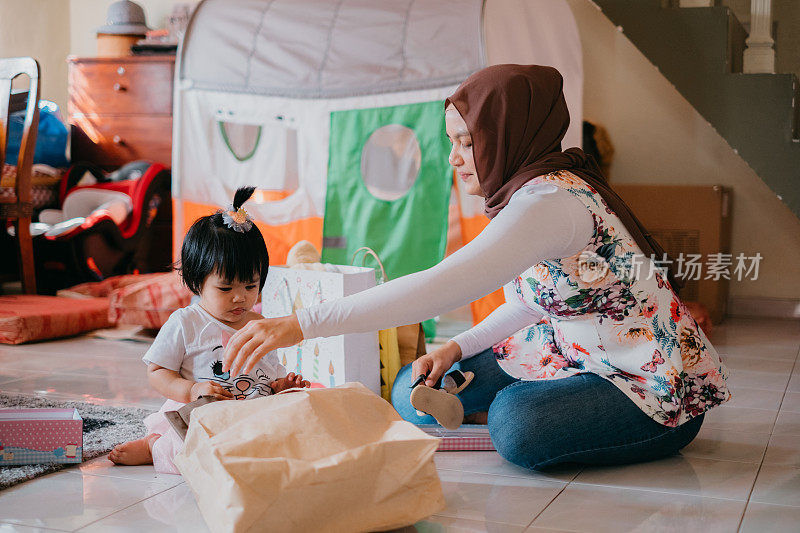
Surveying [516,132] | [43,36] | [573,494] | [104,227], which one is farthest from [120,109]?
[573,494]

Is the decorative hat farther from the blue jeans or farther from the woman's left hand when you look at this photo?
the woman's left hand

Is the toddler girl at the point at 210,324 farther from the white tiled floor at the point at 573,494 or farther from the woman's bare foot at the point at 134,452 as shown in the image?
the white tiled floor at the point at 573,494

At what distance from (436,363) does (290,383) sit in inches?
14.4

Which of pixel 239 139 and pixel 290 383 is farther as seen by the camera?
pixel 239 139

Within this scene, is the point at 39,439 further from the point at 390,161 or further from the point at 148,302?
the point at 390,161

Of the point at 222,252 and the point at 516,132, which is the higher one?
the point at 516,132

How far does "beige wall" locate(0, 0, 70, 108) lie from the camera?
15.7 ft

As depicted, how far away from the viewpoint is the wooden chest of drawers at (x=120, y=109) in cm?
439

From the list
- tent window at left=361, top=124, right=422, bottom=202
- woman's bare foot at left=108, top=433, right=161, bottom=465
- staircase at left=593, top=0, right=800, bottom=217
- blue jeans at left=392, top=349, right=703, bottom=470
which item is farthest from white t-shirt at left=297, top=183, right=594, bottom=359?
tent window at left=361, top=124, right=422, bottom=202

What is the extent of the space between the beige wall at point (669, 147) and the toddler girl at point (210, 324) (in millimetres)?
2663

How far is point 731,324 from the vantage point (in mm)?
3764

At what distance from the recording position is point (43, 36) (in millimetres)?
5012

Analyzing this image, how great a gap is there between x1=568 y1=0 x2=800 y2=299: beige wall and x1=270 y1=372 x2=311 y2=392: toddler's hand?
2737 mm

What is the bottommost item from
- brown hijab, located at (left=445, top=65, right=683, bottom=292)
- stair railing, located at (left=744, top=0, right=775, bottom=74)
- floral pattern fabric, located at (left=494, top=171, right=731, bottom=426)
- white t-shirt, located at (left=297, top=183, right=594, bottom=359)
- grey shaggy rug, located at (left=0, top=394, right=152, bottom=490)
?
grey shaggy rug, located at (left=0, top=394, right=152, bottom=490)
